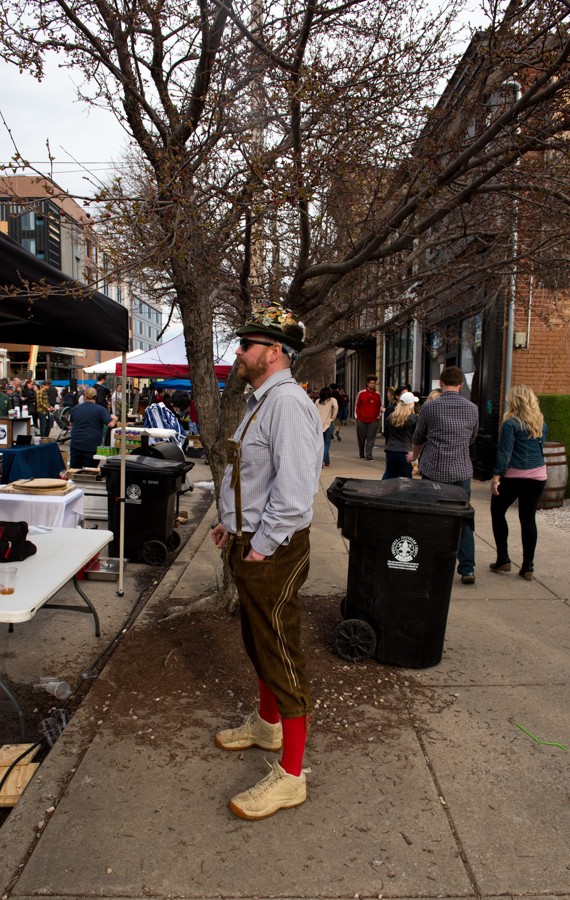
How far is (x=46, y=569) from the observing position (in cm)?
358

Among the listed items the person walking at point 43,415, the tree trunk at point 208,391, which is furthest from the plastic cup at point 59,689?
the person walking at point 43,415

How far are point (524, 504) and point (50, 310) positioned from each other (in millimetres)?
4212

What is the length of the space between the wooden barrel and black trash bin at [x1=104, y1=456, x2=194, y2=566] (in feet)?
17.2

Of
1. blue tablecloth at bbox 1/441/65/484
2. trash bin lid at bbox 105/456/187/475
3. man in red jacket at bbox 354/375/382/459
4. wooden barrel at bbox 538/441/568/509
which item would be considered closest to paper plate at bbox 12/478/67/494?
trash bin lid at bbox 105/456/187/475

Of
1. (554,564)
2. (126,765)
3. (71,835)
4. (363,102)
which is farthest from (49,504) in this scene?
(554,564)

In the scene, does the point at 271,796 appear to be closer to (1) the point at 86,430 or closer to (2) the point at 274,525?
(2) the point at 274,525

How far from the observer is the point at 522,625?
4746 millimetres

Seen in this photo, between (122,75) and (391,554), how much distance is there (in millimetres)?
3390

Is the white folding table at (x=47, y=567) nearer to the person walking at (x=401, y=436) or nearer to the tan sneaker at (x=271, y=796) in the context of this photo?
the tan sneaker at (x=271, y=796)

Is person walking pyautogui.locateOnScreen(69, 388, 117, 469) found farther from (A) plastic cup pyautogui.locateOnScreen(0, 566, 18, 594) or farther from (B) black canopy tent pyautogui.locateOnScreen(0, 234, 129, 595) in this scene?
(A) plastic cup pyautogui.locateOnScreen(0, 566, 18, 594)

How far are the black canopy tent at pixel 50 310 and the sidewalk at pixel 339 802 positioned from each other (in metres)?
2.33

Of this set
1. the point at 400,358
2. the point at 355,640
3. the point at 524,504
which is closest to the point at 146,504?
the point at 355,640

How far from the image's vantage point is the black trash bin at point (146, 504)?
21.0 ft

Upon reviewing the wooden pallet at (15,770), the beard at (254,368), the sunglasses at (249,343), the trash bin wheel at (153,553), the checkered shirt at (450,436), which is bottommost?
the wooden pallet at (15,770)
